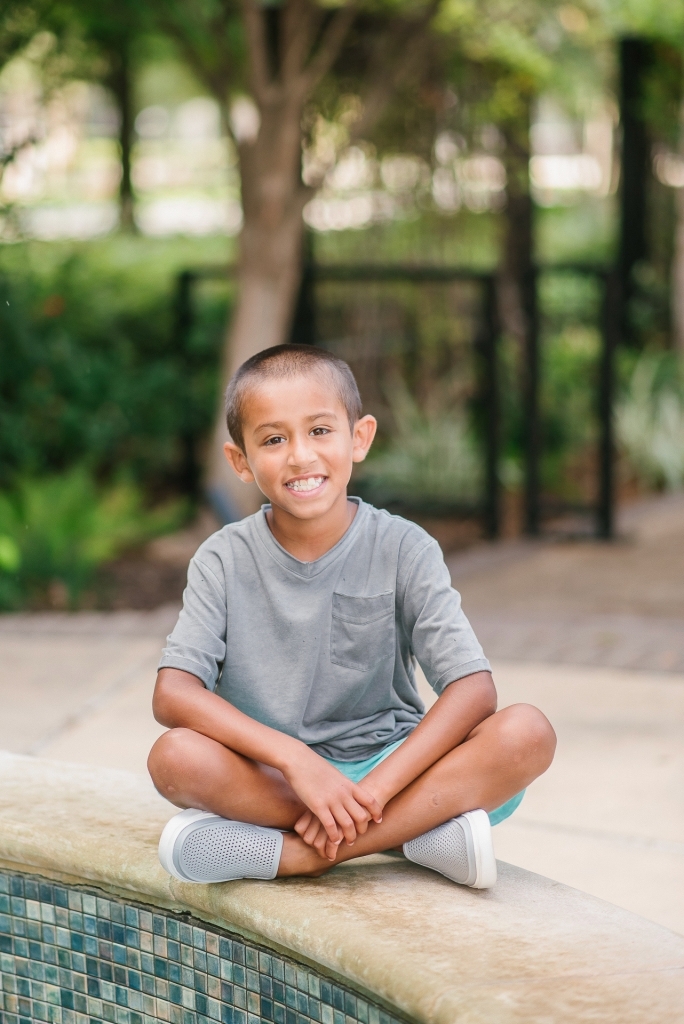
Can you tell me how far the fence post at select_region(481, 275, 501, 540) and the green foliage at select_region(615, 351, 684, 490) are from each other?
60.7 inches

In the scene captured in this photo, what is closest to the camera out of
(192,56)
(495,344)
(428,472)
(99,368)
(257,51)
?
(257,51)

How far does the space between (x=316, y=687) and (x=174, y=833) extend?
342mm

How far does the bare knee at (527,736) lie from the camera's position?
2.06m

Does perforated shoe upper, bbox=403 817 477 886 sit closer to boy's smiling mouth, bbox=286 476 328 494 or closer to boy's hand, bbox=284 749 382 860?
boy's hand, bbox=284 749 382 860

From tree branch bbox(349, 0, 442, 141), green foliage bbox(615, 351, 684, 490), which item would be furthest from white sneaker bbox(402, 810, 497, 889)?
green foliage bbox(615, 351, 684, 490)

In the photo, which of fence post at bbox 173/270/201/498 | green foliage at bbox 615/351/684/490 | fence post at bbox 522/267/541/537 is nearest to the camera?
fence post at bbox 522/267/541/537

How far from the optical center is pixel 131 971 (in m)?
2.28

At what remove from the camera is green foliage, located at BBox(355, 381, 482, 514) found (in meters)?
6.68

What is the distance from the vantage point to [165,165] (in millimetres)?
31578

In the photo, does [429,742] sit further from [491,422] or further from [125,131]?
[125,131]

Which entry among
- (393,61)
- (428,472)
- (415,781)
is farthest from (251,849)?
(393,61)

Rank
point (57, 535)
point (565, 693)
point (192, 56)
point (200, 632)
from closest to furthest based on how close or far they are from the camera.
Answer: point (200, 632)
point (565, 693)
point (57, 535)
point (192, 56)

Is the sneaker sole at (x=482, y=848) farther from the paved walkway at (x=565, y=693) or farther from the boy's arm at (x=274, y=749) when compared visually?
the paved walkway at (x=565, y=693)

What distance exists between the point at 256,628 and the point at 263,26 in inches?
166
